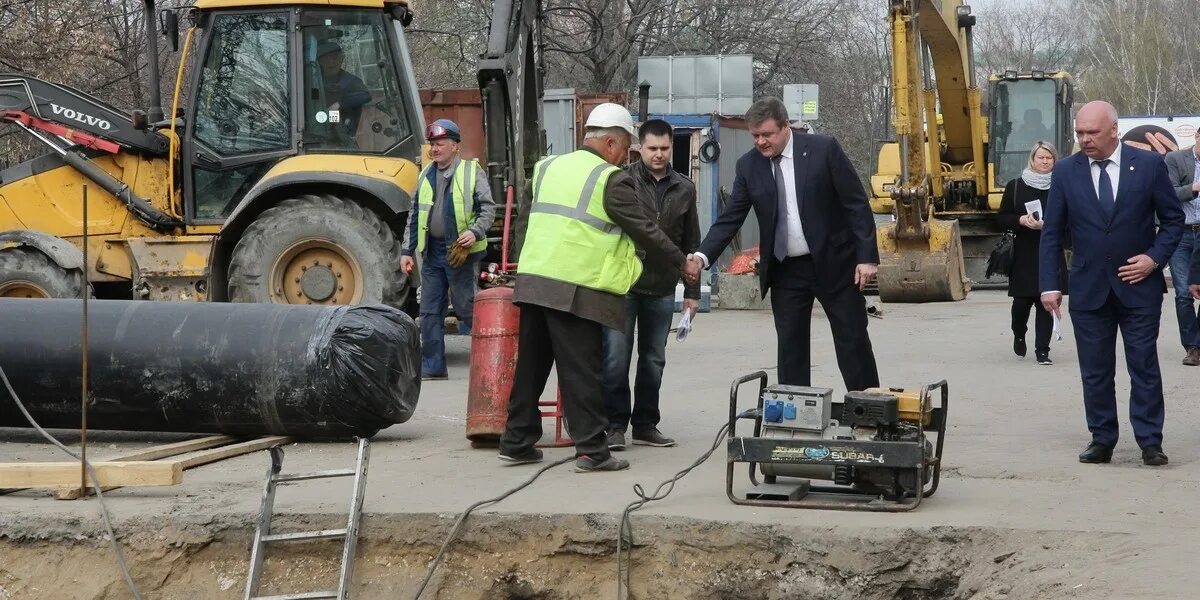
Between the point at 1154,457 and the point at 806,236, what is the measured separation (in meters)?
2.00

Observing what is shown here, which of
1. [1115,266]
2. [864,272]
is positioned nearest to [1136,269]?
[1115,266]

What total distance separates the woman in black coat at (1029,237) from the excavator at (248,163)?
160 inches

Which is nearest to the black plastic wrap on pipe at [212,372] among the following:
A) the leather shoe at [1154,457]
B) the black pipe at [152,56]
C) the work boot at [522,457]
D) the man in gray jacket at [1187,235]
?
the work boot at [522,457]

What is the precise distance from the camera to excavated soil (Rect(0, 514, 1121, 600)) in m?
5.58

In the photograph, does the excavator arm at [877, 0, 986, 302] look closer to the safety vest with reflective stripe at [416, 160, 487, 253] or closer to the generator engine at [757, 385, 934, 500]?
the safety vest with reflective stripe at [416, 160, 487, 253]

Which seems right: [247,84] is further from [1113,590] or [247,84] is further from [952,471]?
[1113,590]

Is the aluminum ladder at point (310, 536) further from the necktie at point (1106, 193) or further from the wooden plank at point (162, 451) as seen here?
the necktie at point (1106, 193)

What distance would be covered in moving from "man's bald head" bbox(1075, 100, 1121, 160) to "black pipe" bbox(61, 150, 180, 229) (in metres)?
7.58

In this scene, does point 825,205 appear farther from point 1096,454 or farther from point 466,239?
point 466,239

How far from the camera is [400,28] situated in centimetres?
1181

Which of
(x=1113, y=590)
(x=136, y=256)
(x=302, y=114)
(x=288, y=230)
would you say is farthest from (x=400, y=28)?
(x=1113, y=590)

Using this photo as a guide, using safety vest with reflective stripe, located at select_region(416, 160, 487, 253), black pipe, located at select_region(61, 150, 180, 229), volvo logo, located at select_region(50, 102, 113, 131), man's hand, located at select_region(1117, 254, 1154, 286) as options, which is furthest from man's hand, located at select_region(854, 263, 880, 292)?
volvo logo, located at select_region(50, 102, 113, 131)

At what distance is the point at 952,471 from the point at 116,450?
4.42 m

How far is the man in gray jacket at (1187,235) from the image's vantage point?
1047cm
